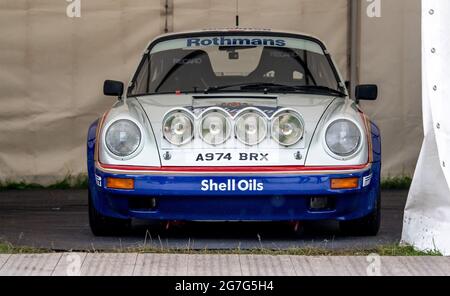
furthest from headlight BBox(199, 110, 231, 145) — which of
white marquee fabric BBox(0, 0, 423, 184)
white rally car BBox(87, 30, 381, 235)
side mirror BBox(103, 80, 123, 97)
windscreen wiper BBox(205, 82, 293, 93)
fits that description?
white marquee fabric BBox(0, 0, 423, 184)

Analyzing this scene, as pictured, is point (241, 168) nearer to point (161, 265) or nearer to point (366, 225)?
point (366, 225)

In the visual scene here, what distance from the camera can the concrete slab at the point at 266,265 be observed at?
5.99 metres

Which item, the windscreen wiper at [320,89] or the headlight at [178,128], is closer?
the headlight at [178,128]

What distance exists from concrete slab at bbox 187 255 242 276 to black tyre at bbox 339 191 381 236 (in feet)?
4.74

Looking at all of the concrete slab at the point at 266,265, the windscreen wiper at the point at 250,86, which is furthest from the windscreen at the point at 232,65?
the concrete slab at the point at 266,265

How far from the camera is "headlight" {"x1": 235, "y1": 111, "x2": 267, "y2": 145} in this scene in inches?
287

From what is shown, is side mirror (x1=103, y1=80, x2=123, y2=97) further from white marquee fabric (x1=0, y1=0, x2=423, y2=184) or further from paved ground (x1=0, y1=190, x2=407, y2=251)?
white marquee fabric (x1=0, y1=0, x2=423, y2=184)

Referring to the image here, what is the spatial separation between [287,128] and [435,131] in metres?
1.00

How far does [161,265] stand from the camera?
617cm

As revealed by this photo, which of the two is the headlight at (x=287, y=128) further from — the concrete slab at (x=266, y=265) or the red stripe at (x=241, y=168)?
the concrete slab at (x=266, y=265)

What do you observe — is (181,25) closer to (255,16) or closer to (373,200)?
(255,16)

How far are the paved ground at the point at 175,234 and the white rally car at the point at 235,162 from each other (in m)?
0.16

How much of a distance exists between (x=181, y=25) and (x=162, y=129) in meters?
3.80

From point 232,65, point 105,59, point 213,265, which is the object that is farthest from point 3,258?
point 105,59
